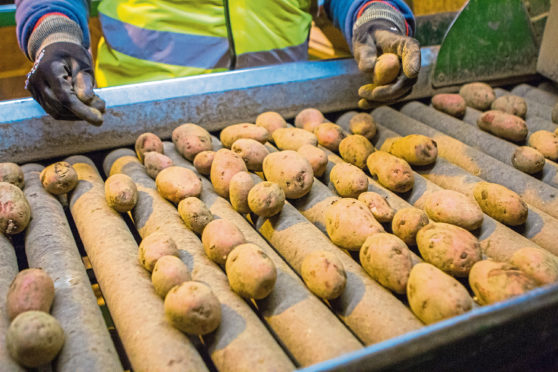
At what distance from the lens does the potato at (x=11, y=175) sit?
Answer: 1.42m

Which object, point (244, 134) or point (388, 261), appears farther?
point (244, 134)

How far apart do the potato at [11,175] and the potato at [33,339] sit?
0.66m

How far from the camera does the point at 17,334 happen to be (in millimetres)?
881

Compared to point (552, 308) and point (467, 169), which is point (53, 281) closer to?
point (552, 308)

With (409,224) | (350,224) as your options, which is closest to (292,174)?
(350,224)

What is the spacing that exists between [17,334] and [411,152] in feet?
4.25

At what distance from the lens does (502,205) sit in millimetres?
1328

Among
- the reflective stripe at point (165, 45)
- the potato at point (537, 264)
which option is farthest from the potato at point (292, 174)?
the reflective stripe at point (165, 45)

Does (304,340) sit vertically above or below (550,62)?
below

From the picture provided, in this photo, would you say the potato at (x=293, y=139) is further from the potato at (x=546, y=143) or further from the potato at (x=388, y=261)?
the potato at (x=546, y=143)

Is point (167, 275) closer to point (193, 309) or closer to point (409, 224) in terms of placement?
point (193, 309)

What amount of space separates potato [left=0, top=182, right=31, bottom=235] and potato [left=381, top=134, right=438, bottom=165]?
Answer: 49.3 inches

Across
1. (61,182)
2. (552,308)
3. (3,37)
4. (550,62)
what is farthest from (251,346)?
(3,37)

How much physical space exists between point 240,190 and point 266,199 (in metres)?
0.11
